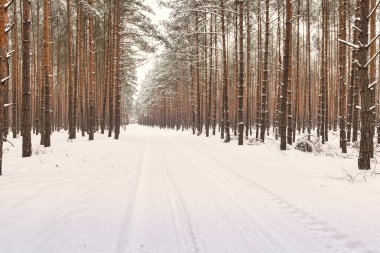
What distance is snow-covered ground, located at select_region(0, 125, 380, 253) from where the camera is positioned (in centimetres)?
381

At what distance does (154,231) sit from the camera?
4191mm

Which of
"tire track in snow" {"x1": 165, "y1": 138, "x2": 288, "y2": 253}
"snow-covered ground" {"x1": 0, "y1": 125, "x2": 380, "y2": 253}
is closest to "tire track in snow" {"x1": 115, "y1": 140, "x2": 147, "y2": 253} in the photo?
"snow-covered ground" {"x1": 0, "y1": 125, "x2": 380, "y2": 253}

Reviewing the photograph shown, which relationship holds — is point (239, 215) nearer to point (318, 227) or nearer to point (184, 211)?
point (184, 211)

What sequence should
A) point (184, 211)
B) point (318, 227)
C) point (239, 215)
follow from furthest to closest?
point (184, 211) → point (239, 215) → point (318, 227)

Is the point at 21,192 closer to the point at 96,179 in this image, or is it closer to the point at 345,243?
the point at 96,179

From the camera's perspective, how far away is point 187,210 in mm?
5098

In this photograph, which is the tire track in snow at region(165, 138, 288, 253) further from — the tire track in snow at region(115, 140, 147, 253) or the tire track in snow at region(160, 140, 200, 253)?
the tire track in snow at region(115, 140, 147, 253)

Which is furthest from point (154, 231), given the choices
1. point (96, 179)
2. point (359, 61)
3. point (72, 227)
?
point (359, 61)

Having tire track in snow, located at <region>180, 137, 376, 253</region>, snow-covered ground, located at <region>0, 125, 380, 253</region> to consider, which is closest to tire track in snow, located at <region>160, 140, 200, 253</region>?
snow-covered ground, located at <region>0, 125, 380, 253</region>

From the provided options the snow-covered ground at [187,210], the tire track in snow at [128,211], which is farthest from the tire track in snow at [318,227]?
the tire track in snow at [128,211]

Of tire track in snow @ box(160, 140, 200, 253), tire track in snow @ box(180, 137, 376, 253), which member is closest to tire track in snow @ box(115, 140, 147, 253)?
tire track in snow @ box(160, 140, 200, 253)

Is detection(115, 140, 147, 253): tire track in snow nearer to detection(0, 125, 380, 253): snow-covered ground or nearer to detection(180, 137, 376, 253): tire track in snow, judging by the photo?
detection(0, 125, 380, 253): snow-covered ground

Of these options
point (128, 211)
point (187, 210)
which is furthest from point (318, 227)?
point (128, 211)

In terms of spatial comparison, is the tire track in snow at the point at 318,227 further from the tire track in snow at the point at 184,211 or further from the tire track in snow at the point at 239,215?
the tire track in snow at the point at 184,211
